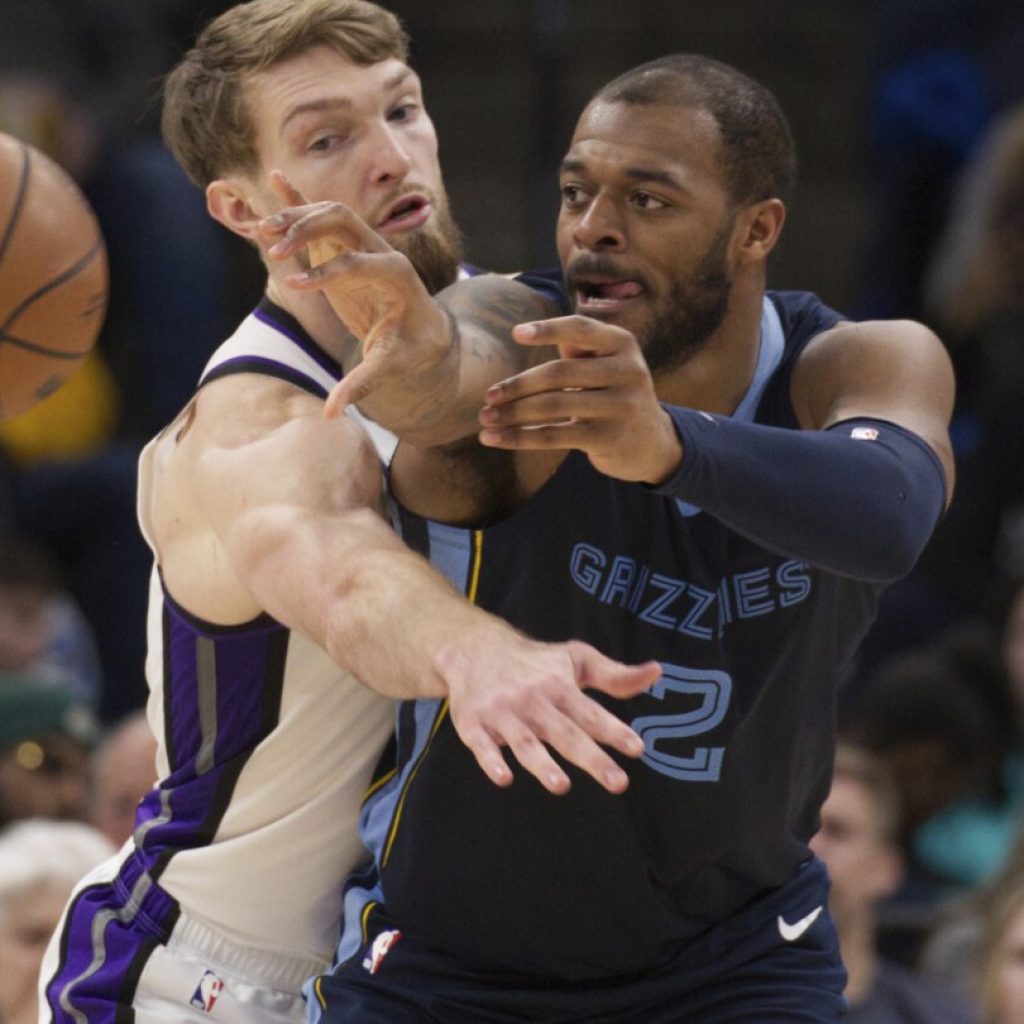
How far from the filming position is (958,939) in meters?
6.61

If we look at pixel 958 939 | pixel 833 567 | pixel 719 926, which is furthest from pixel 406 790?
pixel 958 939

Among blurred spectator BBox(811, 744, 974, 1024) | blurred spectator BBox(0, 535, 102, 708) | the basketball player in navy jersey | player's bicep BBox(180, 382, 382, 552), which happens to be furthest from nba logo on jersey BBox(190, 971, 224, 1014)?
blurred spectator BBox(0, 535, 102, 708)

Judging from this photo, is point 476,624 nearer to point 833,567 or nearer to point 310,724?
point 833,567

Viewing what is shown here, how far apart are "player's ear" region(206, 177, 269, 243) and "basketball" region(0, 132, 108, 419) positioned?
358 millimetres

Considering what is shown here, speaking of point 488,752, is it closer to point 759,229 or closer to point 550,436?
point 550,436

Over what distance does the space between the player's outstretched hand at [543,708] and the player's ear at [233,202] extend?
5.78 feet

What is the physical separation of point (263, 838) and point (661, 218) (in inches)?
57.2

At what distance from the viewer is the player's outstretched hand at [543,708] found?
3.10 m

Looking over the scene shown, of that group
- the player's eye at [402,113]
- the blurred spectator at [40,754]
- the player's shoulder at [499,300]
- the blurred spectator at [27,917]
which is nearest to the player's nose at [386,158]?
the player's eye at [402,113]

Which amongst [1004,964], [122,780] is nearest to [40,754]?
[122,780]

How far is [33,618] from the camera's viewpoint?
844 centimetres

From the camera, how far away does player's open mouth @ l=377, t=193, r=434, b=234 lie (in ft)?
14.8

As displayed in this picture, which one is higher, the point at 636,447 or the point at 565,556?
the point at 636,447

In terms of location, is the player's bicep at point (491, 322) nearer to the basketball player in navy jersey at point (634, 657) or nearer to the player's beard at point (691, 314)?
the basketball player in navy jersey at point (634, 657)
